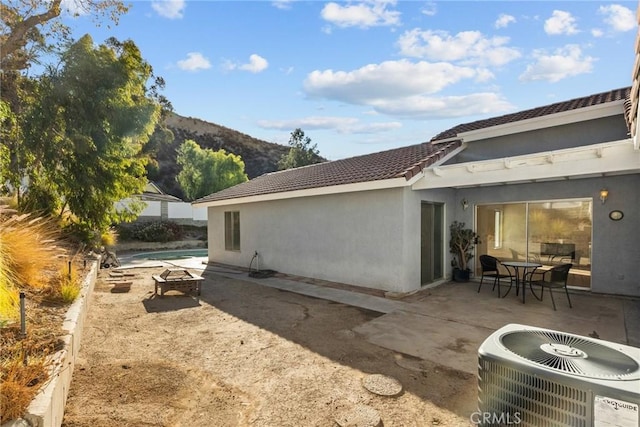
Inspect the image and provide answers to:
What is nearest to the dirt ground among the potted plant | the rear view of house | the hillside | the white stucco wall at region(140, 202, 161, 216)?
the rear view of house

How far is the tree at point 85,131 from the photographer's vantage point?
1096cm

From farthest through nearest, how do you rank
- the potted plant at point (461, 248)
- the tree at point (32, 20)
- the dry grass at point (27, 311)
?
the potted plant at point (461, 248)
the tree at point (32, 20)
the dry grass at point (27, 311)

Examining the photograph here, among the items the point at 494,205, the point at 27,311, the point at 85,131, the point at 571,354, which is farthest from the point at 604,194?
the point at 85,131

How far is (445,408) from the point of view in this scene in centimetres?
366

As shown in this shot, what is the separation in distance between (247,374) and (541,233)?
28.2 ft

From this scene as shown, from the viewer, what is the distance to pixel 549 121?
9.53m

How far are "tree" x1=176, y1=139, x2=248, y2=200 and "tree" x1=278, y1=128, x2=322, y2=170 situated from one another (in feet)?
23.8

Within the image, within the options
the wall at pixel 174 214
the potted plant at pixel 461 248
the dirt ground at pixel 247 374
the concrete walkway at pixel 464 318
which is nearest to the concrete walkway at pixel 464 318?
the concrete walkway at pixel 464 318

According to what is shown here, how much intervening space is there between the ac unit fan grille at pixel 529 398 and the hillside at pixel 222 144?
5563 centimetres

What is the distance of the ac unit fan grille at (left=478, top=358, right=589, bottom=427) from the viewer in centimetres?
153

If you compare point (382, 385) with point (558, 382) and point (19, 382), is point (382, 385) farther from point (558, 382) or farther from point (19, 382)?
point (19, 382)

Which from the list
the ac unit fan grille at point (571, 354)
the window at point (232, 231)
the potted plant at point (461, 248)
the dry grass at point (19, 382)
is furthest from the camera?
the window at point (232, 231)

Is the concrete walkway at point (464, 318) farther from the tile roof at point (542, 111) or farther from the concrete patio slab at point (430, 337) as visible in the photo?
the tile roof at point (542, 111)

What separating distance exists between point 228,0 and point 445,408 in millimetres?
10332
